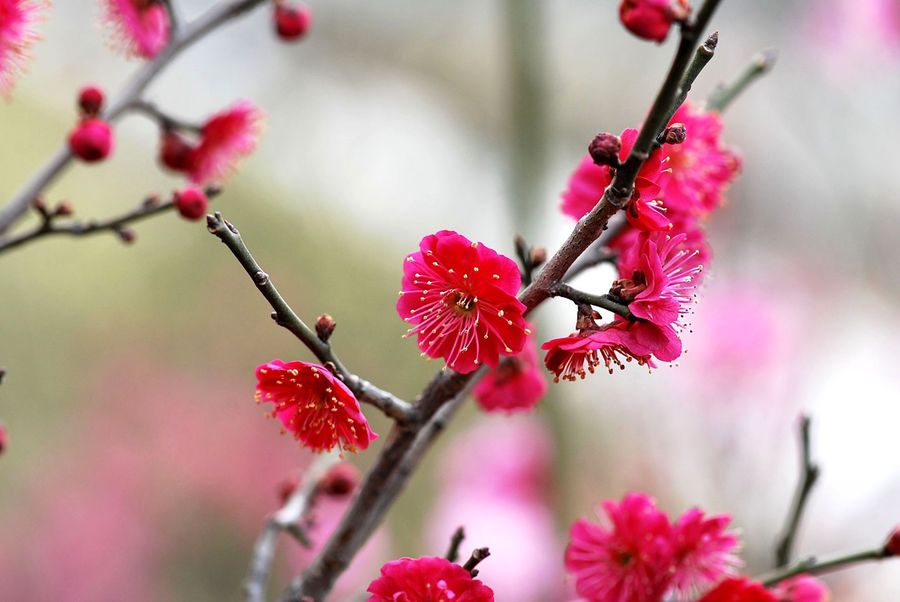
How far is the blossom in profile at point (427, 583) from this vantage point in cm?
60

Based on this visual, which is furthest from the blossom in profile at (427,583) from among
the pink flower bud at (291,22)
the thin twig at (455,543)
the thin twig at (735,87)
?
the pink flower bud at (291,22)

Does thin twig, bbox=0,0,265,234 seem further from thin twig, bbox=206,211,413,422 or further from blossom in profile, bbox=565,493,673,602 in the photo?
blossom in profile, bbox=565,493,673,602

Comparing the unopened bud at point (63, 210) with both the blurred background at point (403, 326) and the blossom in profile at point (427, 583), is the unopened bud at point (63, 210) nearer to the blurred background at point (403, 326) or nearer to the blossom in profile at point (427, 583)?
the blossom in profile at point (427, 583)

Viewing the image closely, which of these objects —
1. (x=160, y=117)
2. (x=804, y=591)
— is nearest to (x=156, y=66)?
(x=160, y=117)

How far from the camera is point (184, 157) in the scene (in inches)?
44.3

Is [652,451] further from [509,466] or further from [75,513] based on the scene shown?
[75,513]

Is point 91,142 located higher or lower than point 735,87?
higher

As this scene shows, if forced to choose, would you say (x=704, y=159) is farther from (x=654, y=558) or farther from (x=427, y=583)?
(x=427, y=583)

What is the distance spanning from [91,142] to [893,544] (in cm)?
85

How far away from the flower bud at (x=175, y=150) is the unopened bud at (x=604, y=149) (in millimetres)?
707

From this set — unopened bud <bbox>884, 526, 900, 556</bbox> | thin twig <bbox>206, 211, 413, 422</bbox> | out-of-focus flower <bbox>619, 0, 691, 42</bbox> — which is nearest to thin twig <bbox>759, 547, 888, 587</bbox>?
unopened bud <bbox>884, 526, 900, 556</bbox>

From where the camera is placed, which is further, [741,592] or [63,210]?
[63,210]

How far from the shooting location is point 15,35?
91cm

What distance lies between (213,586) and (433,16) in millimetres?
3122
